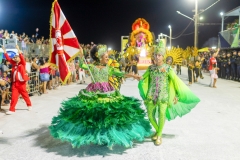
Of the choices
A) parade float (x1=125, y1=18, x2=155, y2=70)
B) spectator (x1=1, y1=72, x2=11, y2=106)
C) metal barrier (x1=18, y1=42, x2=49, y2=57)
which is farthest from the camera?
parade float (x1=125, y1=18, x2=155, y2=70)

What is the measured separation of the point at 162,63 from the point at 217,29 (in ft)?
198

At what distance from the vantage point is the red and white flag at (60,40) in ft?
17.2

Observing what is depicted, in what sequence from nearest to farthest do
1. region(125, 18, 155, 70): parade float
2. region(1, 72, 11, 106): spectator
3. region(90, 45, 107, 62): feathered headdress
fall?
region(90, 45, 107, 62): feathered headdress, region(1, 72, 11, 106): spectator, region(125, 18, 155, 70): parade float

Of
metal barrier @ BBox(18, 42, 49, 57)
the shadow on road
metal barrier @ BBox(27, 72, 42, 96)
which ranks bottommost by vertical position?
the shadow on road

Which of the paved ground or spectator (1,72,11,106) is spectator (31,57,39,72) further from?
the paved ground

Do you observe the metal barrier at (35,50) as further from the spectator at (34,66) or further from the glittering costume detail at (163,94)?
the glittering costume detail at (163,94)

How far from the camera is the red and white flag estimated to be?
17.2 ft

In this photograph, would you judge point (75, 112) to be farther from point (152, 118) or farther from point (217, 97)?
point (217, 97)

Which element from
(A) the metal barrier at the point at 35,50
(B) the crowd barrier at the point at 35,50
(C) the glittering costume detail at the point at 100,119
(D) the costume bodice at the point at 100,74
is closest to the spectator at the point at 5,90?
(C) the glittering costume detail at the point at 100,119

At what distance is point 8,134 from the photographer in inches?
246

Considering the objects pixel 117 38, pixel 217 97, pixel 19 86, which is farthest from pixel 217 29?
pixel 19 86

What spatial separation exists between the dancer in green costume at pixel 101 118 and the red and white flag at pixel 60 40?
0.53 meters

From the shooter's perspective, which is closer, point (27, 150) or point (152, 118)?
point (27, 150)

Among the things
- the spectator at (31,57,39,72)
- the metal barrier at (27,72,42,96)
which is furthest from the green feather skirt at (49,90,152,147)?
the spectator at (31,57,39,72)
